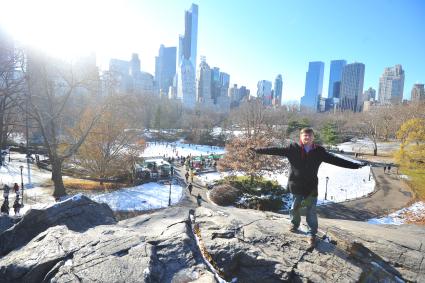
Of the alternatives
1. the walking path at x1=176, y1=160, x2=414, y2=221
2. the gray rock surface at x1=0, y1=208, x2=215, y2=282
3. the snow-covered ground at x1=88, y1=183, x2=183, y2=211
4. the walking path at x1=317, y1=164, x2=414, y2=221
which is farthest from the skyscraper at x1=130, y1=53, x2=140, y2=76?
the gray rock surface at x1=0, y1=208, x2=215, y2=282

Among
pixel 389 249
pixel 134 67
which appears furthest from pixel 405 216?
pixel 134 67

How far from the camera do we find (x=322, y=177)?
3662cm

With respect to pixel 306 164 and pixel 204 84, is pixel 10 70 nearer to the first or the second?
pixel 306 164

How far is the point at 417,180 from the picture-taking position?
118ft

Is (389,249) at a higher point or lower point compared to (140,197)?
higher

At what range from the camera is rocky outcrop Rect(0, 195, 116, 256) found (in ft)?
19.8

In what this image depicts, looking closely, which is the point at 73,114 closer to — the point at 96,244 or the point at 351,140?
the point at 96,244

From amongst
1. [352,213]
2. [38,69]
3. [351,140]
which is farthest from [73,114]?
[351,140]

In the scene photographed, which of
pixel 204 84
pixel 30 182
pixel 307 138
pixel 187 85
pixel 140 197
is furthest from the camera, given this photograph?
pixel 204 84

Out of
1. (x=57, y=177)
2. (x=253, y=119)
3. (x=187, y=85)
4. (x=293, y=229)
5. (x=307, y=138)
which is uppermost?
(x=187, y=85)

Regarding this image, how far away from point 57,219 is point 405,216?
25.3m

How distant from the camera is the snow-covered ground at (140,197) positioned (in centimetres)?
2145

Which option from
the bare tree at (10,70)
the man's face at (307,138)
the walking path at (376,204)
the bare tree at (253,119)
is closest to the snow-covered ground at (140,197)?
the bare tree at (10,70)

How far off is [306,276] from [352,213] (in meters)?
21.5
